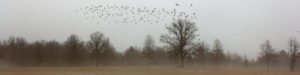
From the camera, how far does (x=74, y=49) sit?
7350 cm

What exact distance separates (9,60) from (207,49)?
40.8 meters

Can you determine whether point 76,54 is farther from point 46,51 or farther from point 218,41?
point 218,41

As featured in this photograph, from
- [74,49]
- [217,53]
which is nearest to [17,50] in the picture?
[74,49]

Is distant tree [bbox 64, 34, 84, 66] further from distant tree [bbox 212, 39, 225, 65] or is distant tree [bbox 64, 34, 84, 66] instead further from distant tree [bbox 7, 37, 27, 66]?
distant tree [bbox 212, 39, 225, 65]

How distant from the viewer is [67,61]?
245ft

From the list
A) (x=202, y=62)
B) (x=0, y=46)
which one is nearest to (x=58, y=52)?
(x=0, y=46)

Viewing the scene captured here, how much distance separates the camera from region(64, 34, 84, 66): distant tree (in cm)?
7300

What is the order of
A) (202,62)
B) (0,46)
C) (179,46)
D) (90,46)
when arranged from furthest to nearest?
(0,46), (202,62), (90,46), (179,46)

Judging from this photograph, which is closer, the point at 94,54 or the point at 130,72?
the point at 130,72

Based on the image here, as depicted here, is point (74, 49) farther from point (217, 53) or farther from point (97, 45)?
point (217, 53)

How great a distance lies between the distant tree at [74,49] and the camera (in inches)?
2874

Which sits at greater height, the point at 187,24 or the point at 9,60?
the point at 187,24

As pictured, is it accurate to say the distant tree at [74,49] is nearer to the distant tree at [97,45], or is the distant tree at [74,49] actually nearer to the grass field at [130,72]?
the distant tree at [97,45]

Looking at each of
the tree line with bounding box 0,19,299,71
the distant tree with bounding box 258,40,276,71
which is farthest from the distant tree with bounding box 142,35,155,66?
the distant tree with bounding box 258,40,276,71
